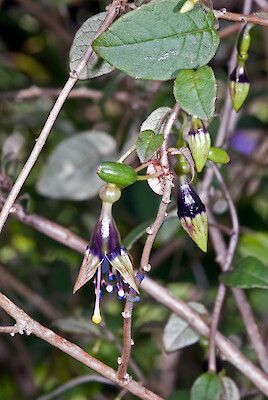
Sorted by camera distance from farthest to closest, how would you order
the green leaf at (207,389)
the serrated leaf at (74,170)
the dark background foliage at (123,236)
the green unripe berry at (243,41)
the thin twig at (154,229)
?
the dark background foliage at (123,236) → the serrated leaf at (74,170) → the green leaf at (207,389) → the green unripe berry at (243,41) → the thin twig at (154,229)

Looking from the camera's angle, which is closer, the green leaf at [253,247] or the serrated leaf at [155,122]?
the serrated leaf at [155,122]

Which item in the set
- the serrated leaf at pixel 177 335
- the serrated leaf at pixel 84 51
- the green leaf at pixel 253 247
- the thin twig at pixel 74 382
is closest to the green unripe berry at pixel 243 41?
the serrated leaf at pixel 84 51

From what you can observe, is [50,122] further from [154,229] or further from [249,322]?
[249,322]

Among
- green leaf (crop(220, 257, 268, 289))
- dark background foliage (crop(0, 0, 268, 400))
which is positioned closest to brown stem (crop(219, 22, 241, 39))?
dark background foliage (crop(0, 0, 268, 400))

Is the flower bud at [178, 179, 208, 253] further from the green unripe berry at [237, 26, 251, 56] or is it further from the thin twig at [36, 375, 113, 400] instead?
the thin twig at [36, 375, 113, 400]

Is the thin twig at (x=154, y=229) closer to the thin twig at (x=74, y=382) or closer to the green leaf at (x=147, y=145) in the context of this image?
the green leaf at (x=147, y=145)

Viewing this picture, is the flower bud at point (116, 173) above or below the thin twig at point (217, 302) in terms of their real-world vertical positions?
above

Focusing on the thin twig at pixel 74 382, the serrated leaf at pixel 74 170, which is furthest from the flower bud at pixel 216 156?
the serrated leaf at pixel 74 170

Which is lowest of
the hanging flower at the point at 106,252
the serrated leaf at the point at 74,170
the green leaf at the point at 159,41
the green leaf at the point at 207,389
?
the green leaf at the point at 207,389

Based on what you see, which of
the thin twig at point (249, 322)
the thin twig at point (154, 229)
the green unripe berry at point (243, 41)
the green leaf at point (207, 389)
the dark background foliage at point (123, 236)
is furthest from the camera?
the dark background foliage at point (123, 236)

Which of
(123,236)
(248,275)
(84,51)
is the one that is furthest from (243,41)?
(123,236)
